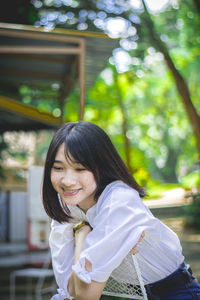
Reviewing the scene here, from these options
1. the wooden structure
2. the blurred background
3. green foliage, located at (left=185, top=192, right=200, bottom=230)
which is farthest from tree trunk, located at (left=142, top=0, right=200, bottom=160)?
the wooden structure

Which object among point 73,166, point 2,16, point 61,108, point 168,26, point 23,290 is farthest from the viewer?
point 168,26

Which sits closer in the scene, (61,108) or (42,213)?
(42,213)

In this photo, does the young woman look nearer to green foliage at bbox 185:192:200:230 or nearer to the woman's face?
the woman's face

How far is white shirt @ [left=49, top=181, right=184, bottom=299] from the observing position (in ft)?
4.43

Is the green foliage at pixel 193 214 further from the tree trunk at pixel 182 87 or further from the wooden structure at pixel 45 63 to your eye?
the wooden structure at pixel 45 63

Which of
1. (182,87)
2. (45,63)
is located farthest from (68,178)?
(182,87)

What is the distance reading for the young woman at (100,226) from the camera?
4.47ft

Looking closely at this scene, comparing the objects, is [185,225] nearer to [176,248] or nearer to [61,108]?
[61,108]

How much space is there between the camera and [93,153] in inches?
58.9

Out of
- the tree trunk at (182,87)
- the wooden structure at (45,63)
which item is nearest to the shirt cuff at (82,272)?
the wooden structure at (45,63)

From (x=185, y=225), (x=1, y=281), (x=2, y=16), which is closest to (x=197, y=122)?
(x=185, y=225)

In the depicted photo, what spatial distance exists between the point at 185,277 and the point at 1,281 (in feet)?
15.5

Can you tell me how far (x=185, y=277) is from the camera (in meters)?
1.57

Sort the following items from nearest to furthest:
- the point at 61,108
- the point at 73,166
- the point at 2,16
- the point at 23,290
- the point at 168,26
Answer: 1. the point at 73,166
2. the point at 23,290
3. the point at 61,108
4. the point at 2,16
5. the point at 168,26
